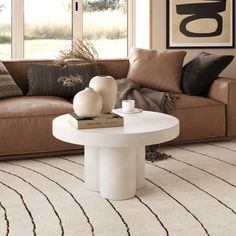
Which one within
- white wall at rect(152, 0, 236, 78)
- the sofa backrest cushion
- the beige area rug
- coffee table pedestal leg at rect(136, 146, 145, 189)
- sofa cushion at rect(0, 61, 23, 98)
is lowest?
the beige area rug

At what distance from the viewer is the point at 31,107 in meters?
3.44

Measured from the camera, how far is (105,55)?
5871mm

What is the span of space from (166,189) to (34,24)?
3439mm

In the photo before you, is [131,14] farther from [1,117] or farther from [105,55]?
[1,117]

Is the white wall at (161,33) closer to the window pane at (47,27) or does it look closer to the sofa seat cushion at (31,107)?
the window pane at (47,27)

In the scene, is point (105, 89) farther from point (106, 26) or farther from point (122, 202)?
point (106, 26)

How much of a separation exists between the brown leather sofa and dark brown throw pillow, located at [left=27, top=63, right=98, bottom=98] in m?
0.15

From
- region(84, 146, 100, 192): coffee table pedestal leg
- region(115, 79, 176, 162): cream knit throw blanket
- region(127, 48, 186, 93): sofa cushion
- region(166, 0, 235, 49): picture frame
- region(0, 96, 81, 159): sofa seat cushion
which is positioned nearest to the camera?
region(84, 146, 100, 192): coffee table pedestal leg

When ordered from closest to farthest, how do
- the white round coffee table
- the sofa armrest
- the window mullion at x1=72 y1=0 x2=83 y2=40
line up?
the white round coffee table
the sofa armrest
the window mullion at x1=72 y1=0 x2=83 y2=40

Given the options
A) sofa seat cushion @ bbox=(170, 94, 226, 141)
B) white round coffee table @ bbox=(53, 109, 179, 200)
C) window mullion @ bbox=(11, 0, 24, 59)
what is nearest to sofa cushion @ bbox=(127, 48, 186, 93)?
sofa seat cushion @ bbox=(170, 94, 226, 141)

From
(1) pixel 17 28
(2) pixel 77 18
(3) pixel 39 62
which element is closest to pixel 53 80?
(3) pixel 39 62

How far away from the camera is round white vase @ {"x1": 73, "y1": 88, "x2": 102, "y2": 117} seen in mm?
2654

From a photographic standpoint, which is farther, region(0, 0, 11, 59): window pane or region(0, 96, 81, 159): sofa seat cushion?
region(0, 0, 11, 59): window pane

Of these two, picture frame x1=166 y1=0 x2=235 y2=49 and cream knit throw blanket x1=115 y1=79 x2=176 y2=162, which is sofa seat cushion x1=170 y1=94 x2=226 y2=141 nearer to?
cream knit throw blanket x1=115 y1=79 x2=176 y2=162
